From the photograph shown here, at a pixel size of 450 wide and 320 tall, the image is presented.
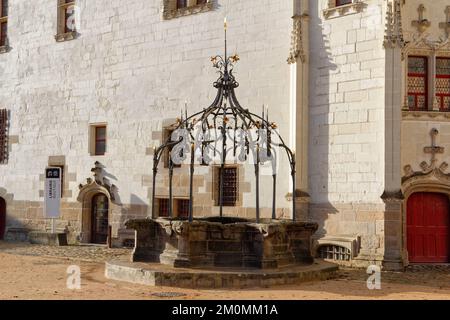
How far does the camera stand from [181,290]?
10.3 metres

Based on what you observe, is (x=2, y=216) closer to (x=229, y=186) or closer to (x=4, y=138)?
(x=4, y=138)

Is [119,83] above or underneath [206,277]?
above

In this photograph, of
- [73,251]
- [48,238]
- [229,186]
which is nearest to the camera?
[229,186]

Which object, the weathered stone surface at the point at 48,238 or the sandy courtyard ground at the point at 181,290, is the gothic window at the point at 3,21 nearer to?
the weathered stone surface at the point at 48,238

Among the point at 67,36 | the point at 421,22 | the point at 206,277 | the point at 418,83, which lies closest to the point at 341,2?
the point at 421,22

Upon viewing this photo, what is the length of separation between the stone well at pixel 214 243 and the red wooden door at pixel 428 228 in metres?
4.31

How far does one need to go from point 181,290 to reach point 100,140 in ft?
35.1

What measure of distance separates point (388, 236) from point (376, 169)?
1526mm

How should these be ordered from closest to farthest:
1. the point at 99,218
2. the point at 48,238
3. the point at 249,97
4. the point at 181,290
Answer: the point at 181,290 → the point at 249,97 → the point at 48,238 → the point at 99,218

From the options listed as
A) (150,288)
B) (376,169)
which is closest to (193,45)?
(376,169)

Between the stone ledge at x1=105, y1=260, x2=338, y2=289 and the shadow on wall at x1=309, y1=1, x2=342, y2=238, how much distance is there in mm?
3957

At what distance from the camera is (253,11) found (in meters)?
16.8

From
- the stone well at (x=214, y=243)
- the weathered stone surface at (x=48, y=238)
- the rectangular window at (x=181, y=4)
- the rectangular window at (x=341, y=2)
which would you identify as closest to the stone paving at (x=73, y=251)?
the weathered stone surface at (x=48, y=238)

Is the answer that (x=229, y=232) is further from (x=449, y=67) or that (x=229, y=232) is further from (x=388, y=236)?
(x=449, y=67)
